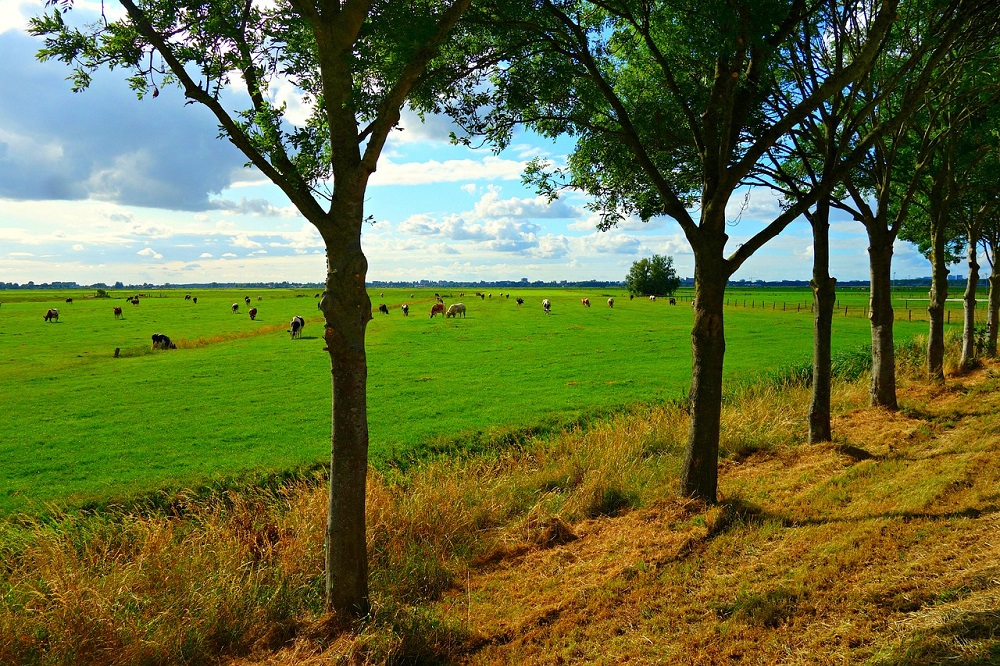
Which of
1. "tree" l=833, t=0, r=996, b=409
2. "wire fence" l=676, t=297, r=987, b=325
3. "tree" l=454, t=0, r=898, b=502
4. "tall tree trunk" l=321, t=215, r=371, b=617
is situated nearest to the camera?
"tall tree trunk" l=321, t=215, r=371, b=617

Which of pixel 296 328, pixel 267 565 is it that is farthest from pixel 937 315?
pixel 296 328

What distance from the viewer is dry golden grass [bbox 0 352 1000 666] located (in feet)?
18.1

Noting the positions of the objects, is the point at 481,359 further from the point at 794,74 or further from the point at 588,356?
Result: the point at 794,74

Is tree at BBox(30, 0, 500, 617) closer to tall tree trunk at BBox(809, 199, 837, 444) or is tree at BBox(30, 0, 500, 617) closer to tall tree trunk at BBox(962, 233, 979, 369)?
tall tree trunk at BBox(809, 199, 837, 444)

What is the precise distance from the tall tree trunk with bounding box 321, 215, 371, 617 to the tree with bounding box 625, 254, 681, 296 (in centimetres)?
13890

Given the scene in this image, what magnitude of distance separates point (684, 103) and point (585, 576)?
8.00 meters

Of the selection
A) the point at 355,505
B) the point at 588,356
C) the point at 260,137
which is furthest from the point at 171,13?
the point at 588,356

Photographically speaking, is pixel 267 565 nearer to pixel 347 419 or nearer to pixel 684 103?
pixel 347 419

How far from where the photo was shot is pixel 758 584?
643 centimetres

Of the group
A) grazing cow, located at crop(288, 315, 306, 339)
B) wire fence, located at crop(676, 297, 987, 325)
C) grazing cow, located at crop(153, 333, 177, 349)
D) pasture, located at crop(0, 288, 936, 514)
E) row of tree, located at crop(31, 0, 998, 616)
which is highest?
row of tree, located at crop(31, 0, 998, 616)

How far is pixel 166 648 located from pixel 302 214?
498 centimetres

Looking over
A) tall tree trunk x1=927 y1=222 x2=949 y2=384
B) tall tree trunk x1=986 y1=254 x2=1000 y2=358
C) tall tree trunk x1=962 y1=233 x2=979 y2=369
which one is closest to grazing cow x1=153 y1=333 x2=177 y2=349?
tall tree trunk x1=927 y1=222 x2=949 y2=384

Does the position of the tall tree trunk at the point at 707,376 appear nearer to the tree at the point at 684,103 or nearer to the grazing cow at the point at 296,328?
the tree at the point at 684,103

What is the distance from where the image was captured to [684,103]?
961cm
